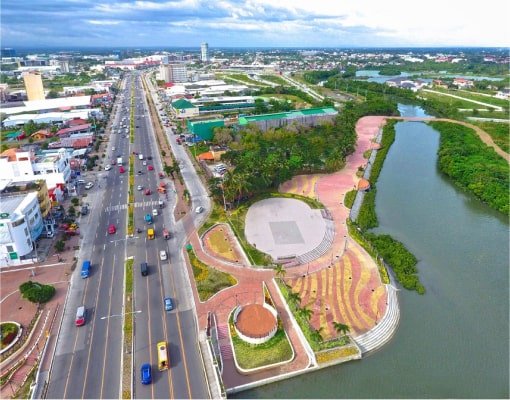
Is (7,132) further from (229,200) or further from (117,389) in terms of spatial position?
(117,389)

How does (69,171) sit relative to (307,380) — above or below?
above

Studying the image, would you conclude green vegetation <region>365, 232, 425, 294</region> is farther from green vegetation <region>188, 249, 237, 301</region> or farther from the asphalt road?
the asphalt road

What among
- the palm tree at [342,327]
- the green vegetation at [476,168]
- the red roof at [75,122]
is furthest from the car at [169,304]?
the red roof at [75,122]

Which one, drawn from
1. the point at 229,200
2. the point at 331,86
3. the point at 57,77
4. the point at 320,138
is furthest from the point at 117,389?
the point at 57,77

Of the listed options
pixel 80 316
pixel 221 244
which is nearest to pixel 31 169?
pixel 80 316

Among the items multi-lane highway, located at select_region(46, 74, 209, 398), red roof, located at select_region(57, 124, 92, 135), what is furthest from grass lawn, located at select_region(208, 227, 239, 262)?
red roof, located at select_region(57, 124, 92, 135)

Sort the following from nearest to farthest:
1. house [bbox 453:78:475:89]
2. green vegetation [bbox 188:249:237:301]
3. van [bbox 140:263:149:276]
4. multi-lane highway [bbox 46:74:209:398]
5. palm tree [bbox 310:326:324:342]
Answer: multi-lane highway [bbox 46:74:209:398]
palm tree [bbox 310:326:324:342]
green vegetation [bbox 188:249:237:301]
van [bbox 140:263:149:276]
house [bbox 453:78:475:89]

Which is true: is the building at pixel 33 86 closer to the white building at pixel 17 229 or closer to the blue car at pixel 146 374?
the white building at pixel 17 229
